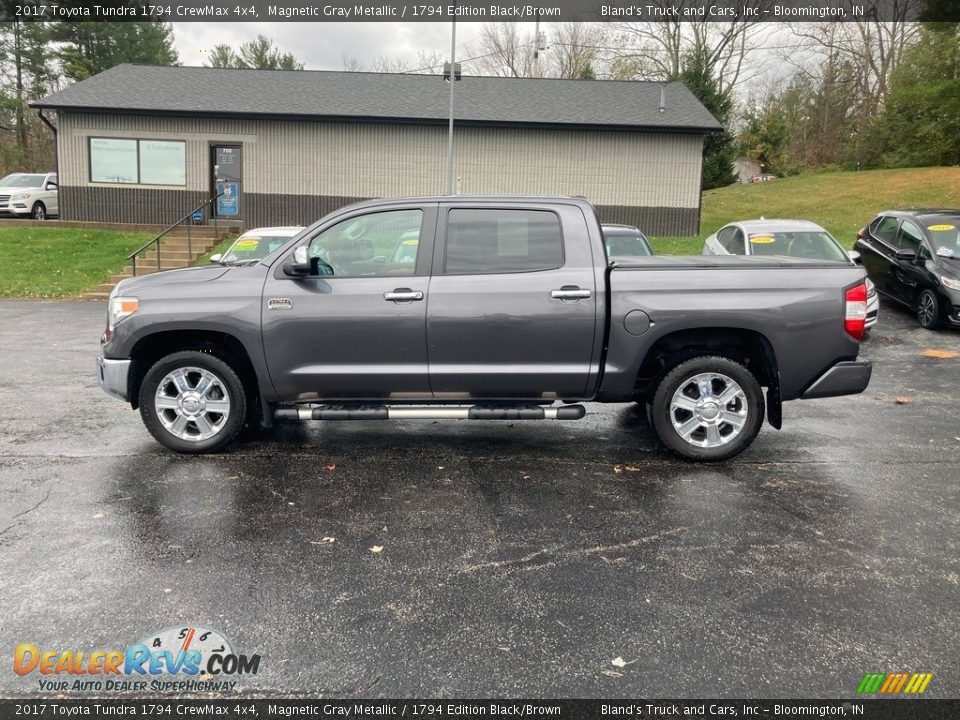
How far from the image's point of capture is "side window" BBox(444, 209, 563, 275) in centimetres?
567

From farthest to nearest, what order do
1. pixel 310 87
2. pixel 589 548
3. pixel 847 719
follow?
pixel 310 87, pixel 589 548, pixel 847 719

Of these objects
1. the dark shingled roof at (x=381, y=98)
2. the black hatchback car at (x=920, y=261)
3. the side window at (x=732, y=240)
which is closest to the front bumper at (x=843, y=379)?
the side window at (x=732, y=240)

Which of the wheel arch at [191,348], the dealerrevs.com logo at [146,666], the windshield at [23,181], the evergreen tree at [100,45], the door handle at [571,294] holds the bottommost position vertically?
the dealerrevs.com logo at [146,666]

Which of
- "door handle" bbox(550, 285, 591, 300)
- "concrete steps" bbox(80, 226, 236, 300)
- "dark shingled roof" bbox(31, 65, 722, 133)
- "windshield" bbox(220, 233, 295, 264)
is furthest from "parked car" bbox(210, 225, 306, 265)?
"dark shingled roof" bbox(31, 65, 722, 133)

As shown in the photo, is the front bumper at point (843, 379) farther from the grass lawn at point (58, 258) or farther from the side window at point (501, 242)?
the grass lawn at point (58, 258)

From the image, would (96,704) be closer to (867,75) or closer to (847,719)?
(847,719)

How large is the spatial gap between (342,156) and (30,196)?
10.2m

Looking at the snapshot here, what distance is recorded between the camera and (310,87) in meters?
25.5

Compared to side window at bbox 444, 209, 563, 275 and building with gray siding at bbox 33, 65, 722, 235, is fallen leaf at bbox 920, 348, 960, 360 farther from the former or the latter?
building with gray siding at bbox 33, 65, 722, 235

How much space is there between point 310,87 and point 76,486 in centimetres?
2266

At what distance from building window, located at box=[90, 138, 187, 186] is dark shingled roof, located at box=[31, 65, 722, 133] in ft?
3.41

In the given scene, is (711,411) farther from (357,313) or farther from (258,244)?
(258,244)

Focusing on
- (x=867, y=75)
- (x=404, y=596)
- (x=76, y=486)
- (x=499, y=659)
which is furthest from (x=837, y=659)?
(x=867, y=75)

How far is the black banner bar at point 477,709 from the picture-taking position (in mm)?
2850
